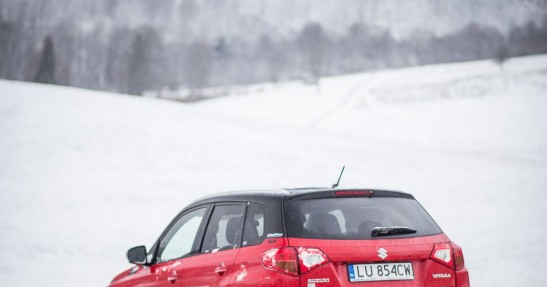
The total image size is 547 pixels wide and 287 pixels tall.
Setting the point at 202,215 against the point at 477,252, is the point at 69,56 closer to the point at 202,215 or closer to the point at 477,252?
the point at 477,252

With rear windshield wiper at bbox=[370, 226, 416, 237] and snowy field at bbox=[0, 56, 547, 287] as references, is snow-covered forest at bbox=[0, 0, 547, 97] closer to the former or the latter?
snowy field at bbox=[0, 56, 547, 287]

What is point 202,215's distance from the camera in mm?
5258

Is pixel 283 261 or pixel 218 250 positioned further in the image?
pixel 218 250

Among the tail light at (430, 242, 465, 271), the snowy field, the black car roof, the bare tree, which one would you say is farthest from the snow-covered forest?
the tail light at (430, 242, 465, 271)

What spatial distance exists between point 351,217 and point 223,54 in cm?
10987

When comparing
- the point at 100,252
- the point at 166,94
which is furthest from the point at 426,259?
the point at 166,94

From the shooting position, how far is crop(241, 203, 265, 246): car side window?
4.41m

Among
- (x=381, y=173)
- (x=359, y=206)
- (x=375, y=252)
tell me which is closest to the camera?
(x=375, y=252)

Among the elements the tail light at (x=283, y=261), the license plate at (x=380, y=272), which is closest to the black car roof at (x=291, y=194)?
the tail light at (x=283, y=261)

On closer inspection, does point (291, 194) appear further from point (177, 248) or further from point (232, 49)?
point (232, 49)

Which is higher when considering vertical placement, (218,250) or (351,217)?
(351,217)

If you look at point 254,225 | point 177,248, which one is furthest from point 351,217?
point 177,248

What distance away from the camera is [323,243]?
4.18m

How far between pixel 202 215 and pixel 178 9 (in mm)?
198263
